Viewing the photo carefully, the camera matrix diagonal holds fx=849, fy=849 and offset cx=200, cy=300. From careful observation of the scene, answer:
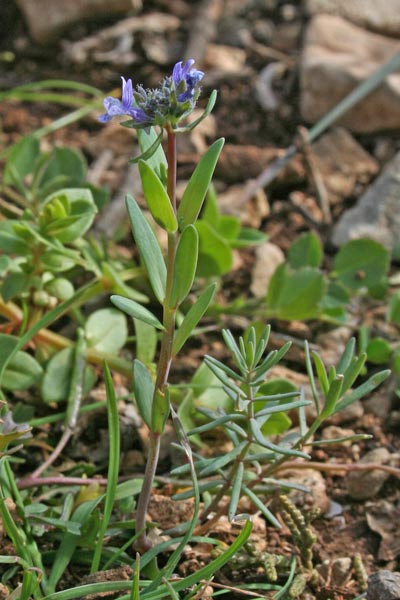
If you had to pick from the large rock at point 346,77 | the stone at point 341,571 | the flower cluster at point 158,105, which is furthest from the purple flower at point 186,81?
the large rock at point 346,77

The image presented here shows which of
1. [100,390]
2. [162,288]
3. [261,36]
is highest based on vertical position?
[261,36]

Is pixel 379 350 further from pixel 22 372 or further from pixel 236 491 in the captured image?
pixel 22 372

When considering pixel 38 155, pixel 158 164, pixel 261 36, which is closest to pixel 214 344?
pixel 38 155

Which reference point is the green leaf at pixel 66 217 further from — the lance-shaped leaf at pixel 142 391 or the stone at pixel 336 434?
the stone at pixel 336 434

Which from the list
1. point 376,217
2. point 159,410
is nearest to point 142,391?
point 159,410

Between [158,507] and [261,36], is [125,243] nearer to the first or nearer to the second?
[158,507]

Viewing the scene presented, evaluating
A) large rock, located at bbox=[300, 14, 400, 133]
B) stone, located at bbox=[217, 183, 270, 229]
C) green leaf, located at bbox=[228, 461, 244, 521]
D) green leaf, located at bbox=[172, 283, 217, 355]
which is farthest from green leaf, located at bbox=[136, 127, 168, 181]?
large rock, located at bbox=[300, 14, 400, 133]
